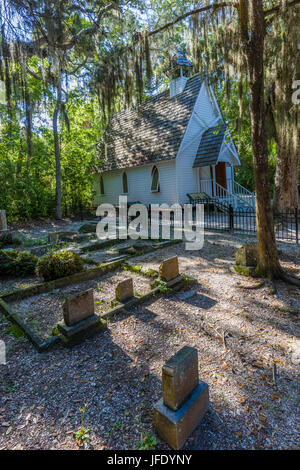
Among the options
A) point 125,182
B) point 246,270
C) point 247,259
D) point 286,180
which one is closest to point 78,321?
point 246,270

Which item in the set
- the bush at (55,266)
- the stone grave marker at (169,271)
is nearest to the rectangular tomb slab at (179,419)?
the stone grave marker at (169,271)

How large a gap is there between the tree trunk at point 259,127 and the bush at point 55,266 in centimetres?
411

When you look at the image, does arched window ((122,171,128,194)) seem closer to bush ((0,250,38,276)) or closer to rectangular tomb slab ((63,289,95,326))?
bush ((0,250,38,276))

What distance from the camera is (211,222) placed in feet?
39.7

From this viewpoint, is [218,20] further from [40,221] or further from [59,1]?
[40,221]

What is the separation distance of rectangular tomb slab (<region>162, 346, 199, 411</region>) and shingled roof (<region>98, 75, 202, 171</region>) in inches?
521

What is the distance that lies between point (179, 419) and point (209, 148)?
1483 cm

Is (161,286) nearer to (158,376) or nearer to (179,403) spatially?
(158,376)

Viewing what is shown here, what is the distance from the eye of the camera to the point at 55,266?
5.58 meters

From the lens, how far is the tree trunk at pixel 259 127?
4.58 m

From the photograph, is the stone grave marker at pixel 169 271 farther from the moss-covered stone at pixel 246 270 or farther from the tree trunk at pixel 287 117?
the tree trunk at pixel 287 117

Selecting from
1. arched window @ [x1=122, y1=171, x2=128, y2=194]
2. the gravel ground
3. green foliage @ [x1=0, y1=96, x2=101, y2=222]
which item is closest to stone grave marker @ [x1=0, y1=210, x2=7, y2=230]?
green foliage @ [x1=0, y1=96, x2=101, y2=222]

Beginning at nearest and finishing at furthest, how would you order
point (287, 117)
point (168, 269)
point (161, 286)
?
point (161, 286), point (168, 269), point (287, 117)

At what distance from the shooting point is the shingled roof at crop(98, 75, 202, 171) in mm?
15055
